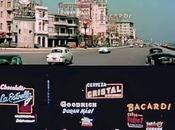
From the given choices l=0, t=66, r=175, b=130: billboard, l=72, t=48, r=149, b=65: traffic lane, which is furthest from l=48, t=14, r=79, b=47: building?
l=0, t=66, r=175, b=130: billboard

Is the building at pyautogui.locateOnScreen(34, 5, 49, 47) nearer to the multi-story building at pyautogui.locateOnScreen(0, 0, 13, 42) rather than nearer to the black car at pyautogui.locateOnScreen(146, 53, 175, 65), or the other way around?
the multi-story building at pyautogui.locateOnScreen(0, 0, 13, 42)

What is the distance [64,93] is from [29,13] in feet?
396

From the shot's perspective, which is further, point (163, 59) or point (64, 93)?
point (163, 59)

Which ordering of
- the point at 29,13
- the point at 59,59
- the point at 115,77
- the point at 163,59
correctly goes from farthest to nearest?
the point at 29,13 → the point at 59,59 → the point at 163,59 → the point at 115,77

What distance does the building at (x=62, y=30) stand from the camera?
452 feet

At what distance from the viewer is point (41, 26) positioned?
12825 cm

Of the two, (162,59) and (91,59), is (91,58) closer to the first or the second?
(91,59)

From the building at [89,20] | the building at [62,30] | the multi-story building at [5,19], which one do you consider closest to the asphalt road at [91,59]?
the multi-story building at [5,19]

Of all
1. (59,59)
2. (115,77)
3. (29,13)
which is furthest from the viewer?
(29,13)

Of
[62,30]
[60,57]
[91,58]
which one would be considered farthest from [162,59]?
[62,30]

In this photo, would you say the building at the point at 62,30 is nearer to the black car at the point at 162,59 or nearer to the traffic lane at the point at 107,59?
the traffic lane at the point at 107,59

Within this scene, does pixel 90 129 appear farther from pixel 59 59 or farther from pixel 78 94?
pixel 59 59

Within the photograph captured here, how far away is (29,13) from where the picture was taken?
12825cm

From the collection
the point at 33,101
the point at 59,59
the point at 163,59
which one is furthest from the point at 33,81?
the point at 59,59
